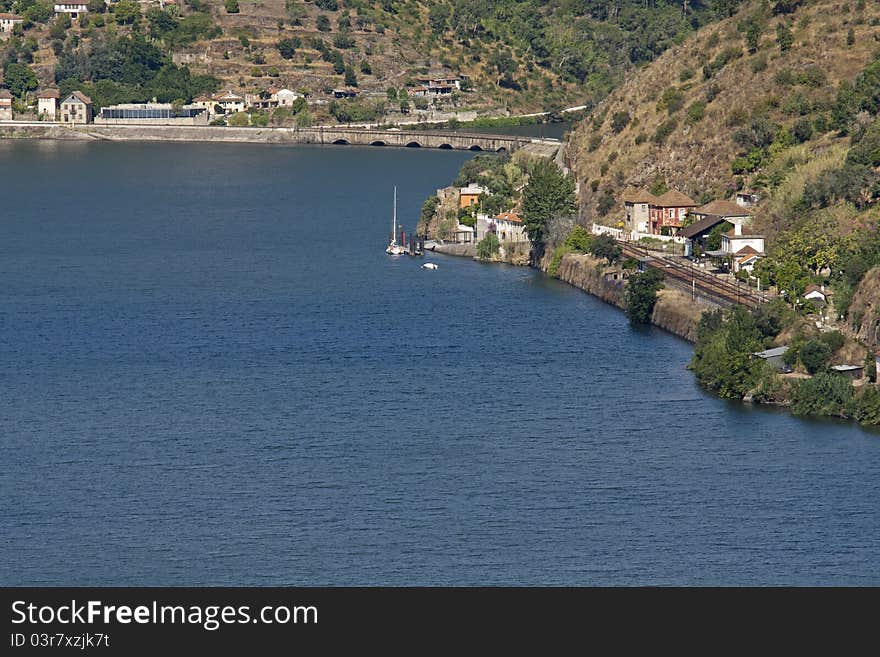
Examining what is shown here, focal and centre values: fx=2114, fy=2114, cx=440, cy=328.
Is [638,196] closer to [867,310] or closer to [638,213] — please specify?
[638,213]

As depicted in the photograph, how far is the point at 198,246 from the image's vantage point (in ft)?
382

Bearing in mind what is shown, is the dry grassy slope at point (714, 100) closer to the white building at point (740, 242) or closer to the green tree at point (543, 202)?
the green tree at point (543, 202)

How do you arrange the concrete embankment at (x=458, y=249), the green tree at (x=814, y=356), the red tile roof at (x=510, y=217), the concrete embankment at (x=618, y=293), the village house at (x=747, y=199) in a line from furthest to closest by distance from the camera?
the concrete embankment at (x=458, y=249)
the red tile roof at (x=510, y=217)
the village house at (x=747, y=199)
the concrete embankment at (x=618, y=293)
the green tree at (x=814, y=356)

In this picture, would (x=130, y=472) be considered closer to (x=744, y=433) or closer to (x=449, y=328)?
(x=744, y=433)

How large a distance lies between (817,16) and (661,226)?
23.2 metres

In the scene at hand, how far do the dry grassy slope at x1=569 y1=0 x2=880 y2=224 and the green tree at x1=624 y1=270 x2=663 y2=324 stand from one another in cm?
2114

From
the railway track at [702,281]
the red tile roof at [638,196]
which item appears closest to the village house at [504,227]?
the red tile roof at [638,196]

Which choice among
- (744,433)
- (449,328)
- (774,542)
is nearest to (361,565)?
(774,542)

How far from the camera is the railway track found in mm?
81812

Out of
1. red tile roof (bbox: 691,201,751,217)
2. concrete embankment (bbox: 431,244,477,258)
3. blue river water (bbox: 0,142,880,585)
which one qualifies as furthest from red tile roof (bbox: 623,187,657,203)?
concrete embankment (bbox: 431,244,477,258)

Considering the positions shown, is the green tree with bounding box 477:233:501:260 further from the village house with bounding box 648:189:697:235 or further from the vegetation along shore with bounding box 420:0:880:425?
the village house with bounding box 648:189:697:235

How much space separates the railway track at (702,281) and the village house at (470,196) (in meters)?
19.7

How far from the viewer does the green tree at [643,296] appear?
84062mm

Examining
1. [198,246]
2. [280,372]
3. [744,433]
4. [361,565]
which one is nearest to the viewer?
[361,565]
